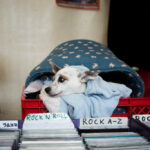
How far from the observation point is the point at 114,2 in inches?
62.9

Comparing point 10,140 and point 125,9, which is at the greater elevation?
point 125,9

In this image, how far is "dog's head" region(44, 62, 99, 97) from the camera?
2.87ft

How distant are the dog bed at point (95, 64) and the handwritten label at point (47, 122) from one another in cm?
42

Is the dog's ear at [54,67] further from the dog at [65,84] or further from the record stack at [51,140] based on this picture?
the record stack at [51,140]

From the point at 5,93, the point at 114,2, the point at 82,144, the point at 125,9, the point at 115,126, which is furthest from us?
the point at 5,93

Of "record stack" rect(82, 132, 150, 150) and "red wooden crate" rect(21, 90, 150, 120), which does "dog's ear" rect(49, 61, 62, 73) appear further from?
"record stack" rect(82, 132, 150, 150)

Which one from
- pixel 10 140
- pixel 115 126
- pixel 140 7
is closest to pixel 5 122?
pixel 10 140

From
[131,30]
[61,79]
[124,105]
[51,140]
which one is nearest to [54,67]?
[61,79]

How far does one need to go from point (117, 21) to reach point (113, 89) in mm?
877

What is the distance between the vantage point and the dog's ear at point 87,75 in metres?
0.86

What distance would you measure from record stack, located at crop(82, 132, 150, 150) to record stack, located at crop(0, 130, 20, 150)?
0.60ft

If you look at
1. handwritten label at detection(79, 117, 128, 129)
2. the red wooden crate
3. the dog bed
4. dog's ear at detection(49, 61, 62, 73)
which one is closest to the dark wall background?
the dog bed

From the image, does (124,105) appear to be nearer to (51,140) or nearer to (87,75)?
(87,75)

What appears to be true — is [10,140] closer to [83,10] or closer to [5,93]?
[5,93]
